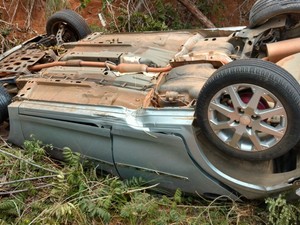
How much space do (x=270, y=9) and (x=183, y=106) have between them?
1105mm

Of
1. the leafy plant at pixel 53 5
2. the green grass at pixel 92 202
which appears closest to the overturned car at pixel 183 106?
the green grass at pixel 92 202

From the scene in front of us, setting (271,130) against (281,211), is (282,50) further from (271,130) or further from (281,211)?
(281,211)

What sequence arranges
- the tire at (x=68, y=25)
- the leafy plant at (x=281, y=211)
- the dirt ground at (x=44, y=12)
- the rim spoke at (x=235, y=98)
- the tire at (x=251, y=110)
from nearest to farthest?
the tire at (x=251, y=110), the rim spoke at (x=235, y=98), the leafy plant at (x=281, y=211), the tire at (x=68, y=25), the dirt ground at (x=44, y=12)

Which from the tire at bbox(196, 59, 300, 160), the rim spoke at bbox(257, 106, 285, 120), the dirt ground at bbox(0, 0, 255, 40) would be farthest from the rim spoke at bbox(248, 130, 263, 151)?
the dirt ground at bbox(0, 0, 255, 40)

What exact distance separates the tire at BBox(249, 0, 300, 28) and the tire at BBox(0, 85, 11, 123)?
2.25m

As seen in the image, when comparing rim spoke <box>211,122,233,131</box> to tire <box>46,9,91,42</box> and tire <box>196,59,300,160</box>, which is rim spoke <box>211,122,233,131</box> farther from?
tire <box>46,9,91,42</box>

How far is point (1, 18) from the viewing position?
7.19 metres

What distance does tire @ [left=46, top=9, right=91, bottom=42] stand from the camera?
517cm

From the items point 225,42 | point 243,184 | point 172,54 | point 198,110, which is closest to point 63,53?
point 172,54

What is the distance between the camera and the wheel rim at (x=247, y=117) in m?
2.72

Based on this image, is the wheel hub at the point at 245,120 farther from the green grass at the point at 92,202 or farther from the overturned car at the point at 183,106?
the green grass at the point at 92,202

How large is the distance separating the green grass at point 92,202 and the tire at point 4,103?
351 mm

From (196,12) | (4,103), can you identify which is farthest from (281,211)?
(196,12)

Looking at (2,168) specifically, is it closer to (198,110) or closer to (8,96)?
(8,96)
